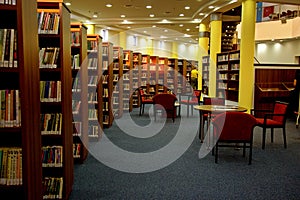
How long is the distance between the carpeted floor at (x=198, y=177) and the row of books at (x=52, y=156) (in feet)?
1.52

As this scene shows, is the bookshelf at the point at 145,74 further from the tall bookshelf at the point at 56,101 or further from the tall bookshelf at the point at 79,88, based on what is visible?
the tall bookshelf at the point at 56,101

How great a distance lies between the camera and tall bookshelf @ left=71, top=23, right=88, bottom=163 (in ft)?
14.2

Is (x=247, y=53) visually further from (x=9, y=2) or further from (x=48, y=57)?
(x=9, y=2)

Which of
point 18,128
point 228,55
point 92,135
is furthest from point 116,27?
point 18,128

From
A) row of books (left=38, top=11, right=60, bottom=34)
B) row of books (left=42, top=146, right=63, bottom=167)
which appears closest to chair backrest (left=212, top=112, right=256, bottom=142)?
row of books (left=42, top=146, right=63, bottom=167)

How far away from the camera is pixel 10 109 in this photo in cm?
198

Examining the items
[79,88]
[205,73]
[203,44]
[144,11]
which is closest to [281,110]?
[79,88]

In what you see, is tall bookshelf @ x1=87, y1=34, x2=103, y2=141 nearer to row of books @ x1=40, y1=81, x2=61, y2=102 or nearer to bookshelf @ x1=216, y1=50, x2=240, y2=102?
row of books @ x1=40, y1=81, x2=61, y2=102

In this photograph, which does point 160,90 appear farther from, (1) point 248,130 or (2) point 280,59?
(1) point 248,130

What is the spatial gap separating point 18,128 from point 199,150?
3.96 meters

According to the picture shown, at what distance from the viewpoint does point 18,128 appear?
2.00m

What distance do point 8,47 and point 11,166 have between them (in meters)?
0.83

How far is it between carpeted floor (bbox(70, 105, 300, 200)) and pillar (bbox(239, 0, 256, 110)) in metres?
3.13

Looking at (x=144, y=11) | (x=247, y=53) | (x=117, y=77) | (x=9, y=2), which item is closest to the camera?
(x=9, y=2)
